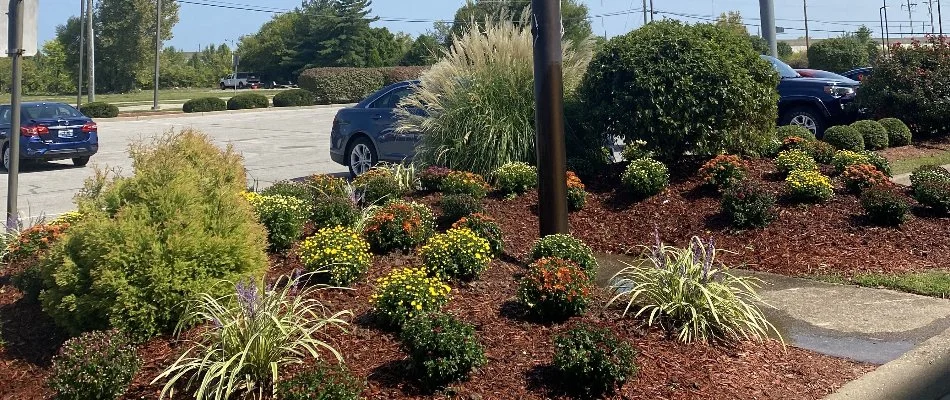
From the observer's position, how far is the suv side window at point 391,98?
1295 centimetres

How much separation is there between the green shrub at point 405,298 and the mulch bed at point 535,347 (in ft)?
0.46

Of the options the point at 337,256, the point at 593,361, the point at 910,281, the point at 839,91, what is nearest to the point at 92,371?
the point at 337,256

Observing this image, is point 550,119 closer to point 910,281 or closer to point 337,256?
point 337,256

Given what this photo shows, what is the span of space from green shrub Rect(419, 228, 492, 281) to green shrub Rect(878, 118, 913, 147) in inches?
424

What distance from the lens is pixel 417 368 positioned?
4.57 meters

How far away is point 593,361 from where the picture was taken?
4457mm

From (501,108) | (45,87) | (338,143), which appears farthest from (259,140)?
(45,87)

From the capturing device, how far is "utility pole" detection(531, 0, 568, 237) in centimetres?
717

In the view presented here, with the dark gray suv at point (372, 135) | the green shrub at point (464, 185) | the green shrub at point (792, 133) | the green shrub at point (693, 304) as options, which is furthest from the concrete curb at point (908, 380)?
the dark gray suv at point (372, 135)

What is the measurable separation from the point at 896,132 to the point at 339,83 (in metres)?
33.7

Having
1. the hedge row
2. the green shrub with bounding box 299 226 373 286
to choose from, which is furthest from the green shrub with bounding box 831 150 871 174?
the hedge row

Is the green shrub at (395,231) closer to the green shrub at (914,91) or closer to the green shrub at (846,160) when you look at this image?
the green shrub at (846,160)

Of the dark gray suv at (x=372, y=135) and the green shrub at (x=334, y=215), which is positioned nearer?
the green shrub at (x=334, y=215)

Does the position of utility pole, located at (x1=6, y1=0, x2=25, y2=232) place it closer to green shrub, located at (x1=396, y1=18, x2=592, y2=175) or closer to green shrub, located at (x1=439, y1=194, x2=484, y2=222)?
green shrub, located at (x1=439, y1=194, x2=484, y2=222)
